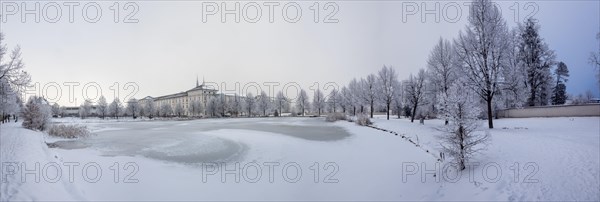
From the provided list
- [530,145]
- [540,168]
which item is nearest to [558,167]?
[540,168]

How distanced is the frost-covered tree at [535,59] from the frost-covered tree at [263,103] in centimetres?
8114

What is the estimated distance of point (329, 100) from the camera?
10250 cm

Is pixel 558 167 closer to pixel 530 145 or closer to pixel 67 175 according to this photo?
pixel 530 145

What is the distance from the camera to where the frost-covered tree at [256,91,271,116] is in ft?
353

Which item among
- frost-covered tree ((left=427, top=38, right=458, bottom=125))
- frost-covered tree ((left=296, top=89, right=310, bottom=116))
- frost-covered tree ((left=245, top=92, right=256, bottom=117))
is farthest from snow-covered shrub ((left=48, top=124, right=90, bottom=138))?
frost-covered tree ((left=296, top=89, right=310, bottom=116))

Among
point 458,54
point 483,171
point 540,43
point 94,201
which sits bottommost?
point 94,201

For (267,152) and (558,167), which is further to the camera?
(267,152)

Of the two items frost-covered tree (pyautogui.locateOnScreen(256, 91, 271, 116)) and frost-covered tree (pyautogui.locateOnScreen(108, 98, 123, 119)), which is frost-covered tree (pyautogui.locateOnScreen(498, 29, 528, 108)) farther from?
frost-covered tree (pyautogui.locateOnScreen(108, 98, 123, 119))

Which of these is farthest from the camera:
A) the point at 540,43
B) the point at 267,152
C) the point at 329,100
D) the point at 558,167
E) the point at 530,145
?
the point at 329,100

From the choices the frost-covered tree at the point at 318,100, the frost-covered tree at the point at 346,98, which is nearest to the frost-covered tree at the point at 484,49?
the frost-covered tree at the point at 346,98

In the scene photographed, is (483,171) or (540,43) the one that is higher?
(540,43)

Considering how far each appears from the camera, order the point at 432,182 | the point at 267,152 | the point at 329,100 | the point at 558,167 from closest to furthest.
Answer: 1. the point at 558,167
2. the point at 432,182
3. the point at 267,152
4. the point at 329,100

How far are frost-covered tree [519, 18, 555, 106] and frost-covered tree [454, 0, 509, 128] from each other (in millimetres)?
15101

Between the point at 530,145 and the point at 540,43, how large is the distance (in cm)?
3006
